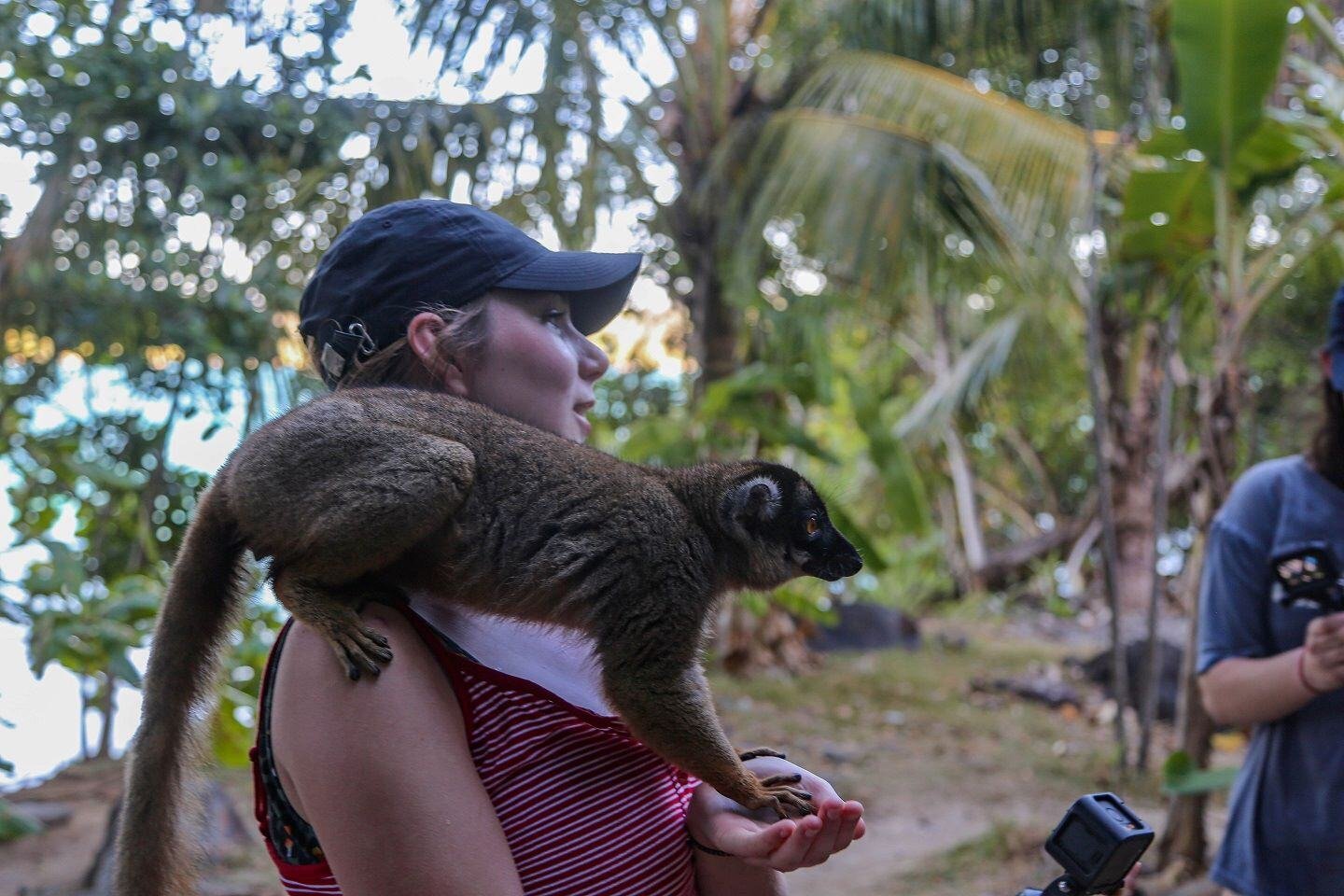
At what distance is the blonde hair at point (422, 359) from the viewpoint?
1.68 meters

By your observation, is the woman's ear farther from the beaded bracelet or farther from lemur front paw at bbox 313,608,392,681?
the beaded bracelet

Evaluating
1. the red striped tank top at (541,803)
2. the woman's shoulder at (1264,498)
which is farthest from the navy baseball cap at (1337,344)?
the red striped tank top at (541,803)

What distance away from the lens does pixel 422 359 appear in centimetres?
172

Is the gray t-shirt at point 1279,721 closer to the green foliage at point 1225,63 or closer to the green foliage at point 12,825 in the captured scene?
the green foliage at point 1225,63

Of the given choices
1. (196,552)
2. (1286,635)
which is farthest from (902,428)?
(196,552)

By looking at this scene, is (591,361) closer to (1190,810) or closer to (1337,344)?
(1337,344)

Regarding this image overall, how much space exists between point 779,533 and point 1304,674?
120cm

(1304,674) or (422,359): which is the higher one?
(422,359)

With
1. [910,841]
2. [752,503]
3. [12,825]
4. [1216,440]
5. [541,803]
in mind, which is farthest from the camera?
[910,841]

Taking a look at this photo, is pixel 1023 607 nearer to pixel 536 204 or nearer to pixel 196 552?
pixel 536 204

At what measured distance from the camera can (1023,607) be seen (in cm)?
1252

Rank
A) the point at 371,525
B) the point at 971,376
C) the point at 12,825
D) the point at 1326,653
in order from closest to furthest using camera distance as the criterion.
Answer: the point at 371,525 < the point at 1326,653 < the point at 12,825 < the point at 971,376

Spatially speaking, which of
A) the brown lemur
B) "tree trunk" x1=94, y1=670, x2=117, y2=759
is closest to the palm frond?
"tree trunk" x1=94, y1=670, x2=117, y2=759

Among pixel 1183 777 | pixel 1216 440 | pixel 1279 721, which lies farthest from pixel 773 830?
pixel 1216 440
